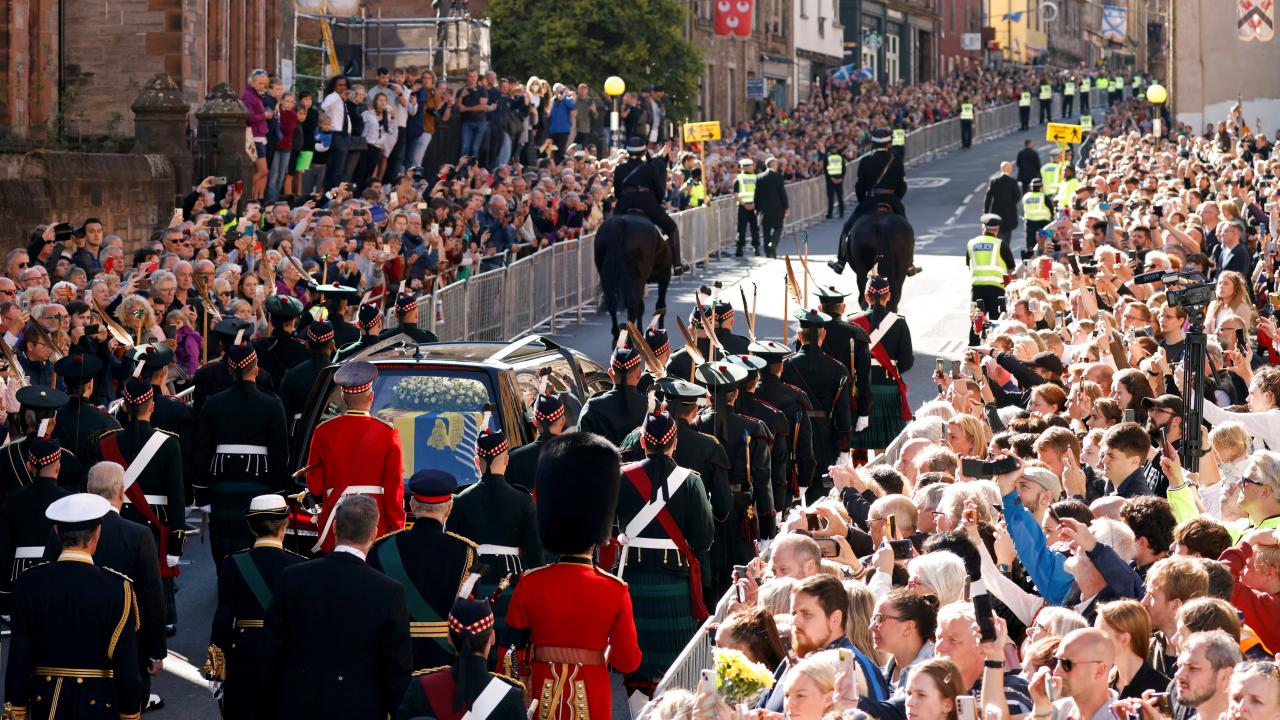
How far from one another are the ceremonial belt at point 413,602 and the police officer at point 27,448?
3.09 metres

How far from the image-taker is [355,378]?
1020cm

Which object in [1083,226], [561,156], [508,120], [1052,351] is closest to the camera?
[1052,351]

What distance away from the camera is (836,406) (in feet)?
45.6

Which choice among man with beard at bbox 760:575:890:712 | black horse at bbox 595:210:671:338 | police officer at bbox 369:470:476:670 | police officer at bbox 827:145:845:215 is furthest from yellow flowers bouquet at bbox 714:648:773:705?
police officer at bbox 827:145:845:215

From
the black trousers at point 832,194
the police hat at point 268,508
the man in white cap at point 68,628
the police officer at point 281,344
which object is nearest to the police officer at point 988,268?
the police officer at point 281,344

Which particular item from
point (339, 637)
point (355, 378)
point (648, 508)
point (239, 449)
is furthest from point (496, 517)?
point (239, 449)

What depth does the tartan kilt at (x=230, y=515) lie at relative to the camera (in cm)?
1132

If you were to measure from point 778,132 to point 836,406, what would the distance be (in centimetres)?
3336

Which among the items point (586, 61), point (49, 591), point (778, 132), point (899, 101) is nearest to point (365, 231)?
point (49, 591)

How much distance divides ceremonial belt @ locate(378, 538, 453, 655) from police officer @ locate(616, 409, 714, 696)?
4.77 feet

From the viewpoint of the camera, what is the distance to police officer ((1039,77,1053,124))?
6431 centimetres

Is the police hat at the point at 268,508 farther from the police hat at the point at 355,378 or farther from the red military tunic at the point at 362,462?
the police hat at the point at 355,378

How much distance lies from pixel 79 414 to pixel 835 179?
30.3m

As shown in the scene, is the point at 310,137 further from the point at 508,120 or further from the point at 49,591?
the point at 49,591
